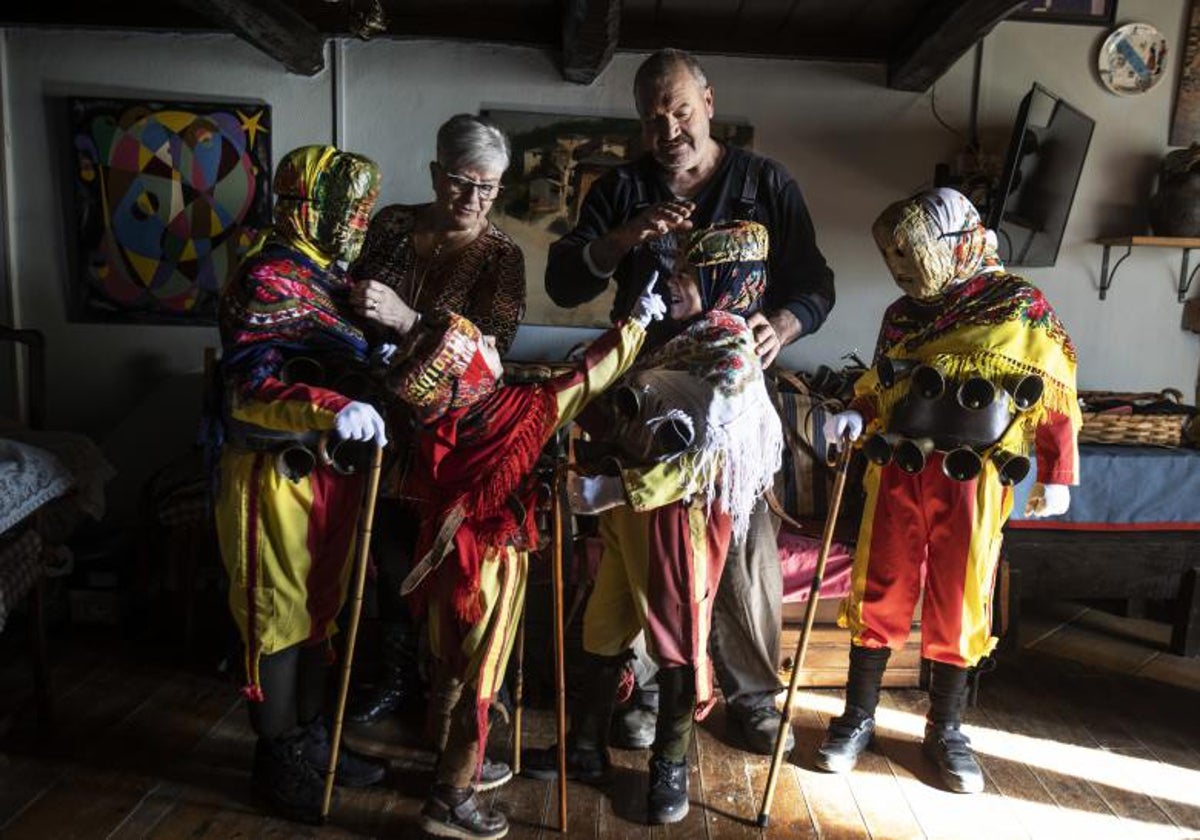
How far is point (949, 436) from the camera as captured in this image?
234 cm

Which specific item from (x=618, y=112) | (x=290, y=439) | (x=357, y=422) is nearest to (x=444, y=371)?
(x=357, y=422)

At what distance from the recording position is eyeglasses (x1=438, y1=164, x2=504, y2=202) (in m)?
2.35

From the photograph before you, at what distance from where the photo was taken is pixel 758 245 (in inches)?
85.6

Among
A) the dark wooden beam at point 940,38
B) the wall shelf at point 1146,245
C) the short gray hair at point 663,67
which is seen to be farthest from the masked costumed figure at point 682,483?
the wall shelf at point 1146,245

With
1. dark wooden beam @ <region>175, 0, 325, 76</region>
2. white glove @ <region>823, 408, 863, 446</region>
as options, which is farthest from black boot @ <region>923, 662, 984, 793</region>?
dark wooden beam @ <region>175, 0, 325, 76</region>

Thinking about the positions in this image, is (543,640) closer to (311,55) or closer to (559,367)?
(559,367)

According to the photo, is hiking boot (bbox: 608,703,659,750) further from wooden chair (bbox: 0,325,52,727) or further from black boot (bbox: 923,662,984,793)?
wooden chair (bbox: 0,325,52,727)

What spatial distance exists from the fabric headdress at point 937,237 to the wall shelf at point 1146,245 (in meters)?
1.80

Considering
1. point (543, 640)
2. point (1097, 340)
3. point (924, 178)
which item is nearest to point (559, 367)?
point (543, 640)

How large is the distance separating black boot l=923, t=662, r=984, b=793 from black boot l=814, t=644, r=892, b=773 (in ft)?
0.50

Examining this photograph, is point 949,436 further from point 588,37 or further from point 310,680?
point 588,37

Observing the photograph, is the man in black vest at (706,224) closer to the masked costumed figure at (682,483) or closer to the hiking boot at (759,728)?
the hiking boot at (759,728)

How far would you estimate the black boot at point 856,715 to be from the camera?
2.54 metres

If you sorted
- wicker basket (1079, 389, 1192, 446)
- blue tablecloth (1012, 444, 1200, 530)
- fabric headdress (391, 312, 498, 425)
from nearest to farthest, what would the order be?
fabric headdress (391, 312, 498, 425) → blue tablecloth (1012, 444, 1200, 530) → wicker basket (1079, 389, 1192, 446)
